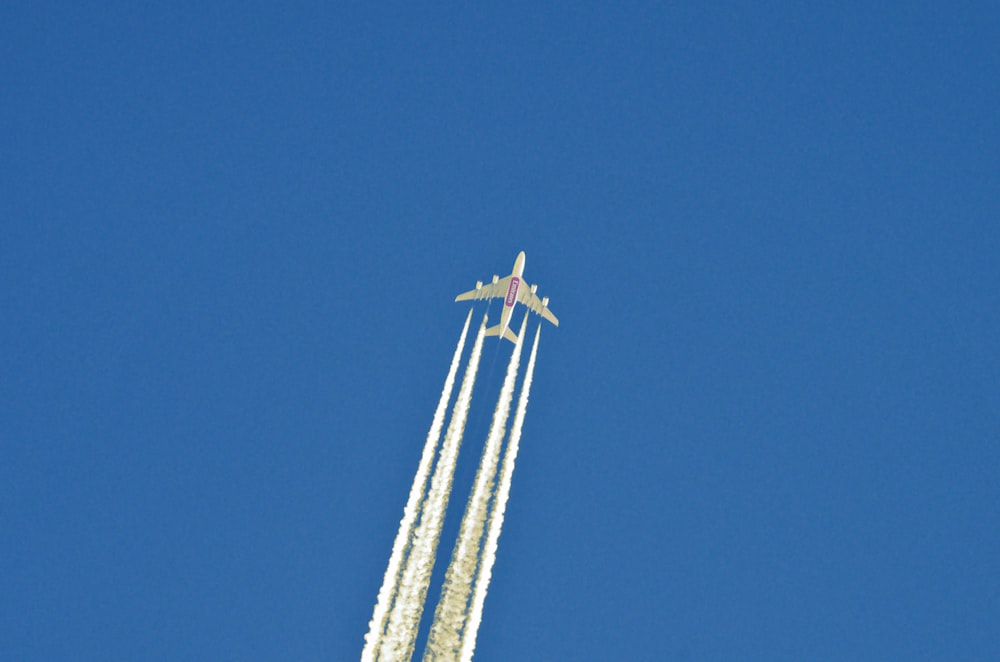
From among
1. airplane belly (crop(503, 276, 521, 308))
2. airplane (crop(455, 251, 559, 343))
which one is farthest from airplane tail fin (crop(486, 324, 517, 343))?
airplane belly (crop(503, 276, 521, 308))

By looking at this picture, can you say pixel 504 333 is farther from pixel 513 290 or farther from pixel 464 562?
pixel 464 562

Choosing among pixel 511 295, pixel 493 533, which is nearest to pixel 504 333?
pixel 511 295

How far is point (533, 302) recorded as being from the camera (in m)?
72.2

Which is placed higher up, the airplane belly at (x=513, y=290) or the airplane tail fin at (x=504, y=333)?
the airplane belly at (x=513, y=290)

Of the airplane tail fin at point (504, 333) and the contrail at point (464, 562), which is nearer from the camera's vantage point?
the contrail at point (464, 562)

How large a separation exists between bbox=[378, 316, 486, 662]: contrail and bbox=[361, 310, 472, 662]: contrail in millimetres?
449

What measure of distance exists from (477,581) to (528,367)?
19183mm

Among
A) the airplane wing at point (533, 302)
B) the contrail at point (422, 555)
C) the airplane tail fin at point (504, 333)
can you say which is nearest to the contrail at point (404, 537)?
the contrail at point (422, 555)

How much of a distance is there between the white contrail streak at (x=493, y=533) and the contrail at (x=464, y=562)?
0.49 meters

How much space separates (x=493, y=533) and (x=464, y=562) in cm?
274

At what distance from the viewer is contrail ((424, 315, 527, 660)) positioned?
4981cm

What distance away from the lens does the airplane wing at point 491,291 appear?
2724 inches

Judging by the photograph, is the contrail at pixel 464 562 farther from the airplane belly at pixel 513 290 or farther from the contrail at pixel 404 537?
the airplane belly at pixel 513 290

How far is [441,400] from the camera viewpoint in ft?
199
